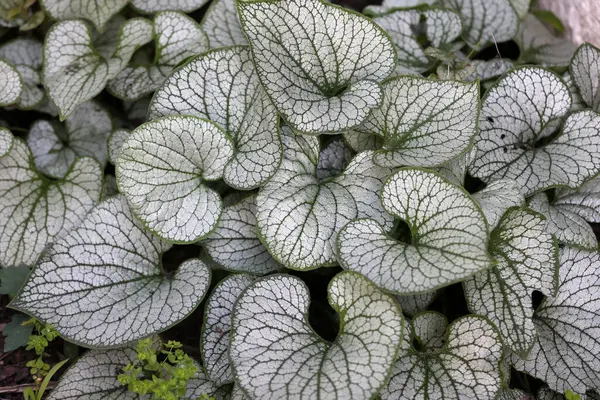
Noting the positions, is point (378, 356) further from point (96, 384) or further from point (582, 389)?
point (96, 384)

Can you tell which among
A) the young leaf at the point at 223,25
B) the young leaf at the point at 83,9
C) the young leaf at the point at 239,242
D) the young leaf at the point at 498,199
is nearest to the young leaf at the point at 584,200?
the young leaf at the point at 498,199

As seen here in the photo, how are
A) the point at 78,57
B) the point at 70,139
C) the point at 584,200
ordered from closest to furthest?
the point at 584,200
the point at 78,57
the point at 70,139

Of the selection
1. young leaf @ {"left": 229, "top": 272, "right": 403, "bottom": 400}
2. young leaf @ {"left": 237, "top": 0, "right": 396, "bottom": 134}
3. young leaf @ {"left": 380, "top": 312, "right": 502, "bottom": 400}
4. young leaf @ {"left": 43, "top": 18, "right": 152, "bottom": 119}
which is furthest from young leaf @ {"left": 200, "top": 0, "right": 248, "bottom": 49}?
young leaf @ {"left": 380, "top": 312, "right": 502, "bottom": 400}

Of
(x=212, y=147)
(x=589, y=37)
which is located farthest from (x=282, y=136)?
(x=589, y=37)

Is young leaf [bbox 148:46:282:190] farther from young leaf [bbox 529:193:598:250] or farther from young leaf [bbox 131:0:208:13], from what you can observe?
young leaf [bbox 529:193:598:250]

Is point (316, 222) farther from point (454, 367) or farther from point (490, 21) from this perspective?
point (490, 21)

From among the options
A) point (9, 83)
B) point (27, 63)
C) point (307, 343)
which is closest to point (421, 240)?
point (307, 343)
